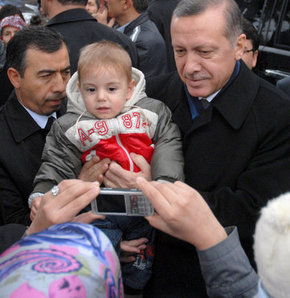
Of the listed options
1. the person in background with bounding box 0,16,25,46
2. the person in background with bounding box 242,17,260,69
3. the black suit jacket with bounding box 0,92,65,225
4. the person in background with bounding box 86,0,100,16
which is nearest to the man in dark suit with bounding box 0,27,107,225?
the black suit jacket with bounding box 0,92,65,225

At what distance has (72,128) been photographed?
2.21m

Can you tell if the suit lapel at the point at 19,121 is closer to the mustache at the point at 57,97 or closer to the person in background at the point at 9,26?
the mustache at the point at 57,97

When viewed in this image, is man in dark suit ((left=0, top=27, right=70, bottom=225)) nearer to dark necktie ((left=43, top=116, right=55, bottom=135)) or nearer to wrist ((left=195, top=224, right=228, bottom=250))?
dark necktie ((left=43, top=116, right=55, bottom=135))

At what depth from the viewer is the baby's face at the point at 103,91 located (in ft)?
7.25

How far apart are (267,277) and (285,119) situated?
1.11 meters

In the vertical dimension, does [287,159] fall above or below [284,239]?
below

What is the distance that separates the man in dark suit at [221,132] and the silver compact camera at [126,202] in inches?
17.3

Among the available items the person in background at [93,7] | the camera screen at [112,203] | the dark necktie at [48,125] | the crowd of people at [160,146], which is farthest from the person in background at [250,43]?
the person in background at [93,7]

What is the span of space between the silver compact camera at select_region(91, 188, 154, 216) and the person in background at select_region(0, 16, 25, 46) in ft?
15.6

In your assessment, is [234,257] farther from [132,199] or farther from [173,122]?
[173,122]

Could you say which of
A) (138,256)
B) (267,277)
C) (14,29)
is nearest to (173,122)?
(138,256)

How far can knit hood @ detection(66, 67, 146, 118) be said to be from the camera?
2270 millimetres

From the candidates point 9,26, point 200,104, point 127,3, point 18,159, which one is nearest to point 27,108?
point 18,159

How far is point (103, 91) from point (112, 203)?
0.77m
